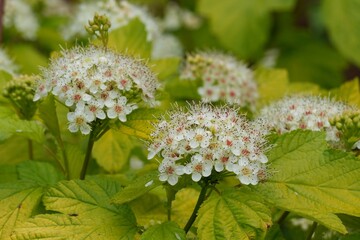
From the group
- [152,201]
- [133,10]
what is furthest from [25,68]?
[152,201]

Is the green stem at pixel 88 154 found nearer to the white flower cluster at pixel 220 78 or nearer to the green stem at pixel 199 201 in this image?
the green stem at pixel 199 201

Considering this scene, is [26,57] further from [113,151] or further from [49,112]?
[49,112]

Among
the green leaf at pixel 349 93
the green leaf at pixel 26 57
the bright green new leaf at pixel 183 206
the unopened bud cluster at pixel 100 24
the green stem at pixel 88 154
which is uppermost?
the green leaf at pixel 26 57

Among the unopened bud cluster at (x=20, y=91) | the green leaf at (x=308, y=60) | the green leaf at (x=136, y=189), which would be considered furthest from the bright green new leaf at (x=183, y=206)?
the green leaf at (x=308, y=60)

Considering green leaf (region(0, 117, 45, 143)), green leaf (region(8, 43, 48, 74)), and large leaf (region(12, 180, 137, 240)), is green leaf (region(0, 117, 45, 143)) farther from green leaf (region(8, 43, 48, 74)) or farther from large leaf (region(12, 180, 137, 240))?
green leaf (region(8, 43, 48, 74))

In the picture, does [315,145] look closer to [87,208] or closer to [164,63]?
[87,208]

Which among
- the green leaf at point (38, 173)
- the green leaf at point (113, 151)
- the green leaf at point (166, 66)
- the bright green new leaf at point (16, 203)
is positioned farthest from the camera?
the green leaf at point (166, 66)
